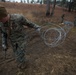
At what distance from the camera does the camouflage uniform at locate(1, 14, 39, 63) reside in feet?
13.0

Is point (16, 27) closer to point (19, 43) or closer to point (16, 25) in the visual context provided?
point (16, 25)

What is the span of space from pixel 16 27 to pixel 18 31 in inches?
6.3

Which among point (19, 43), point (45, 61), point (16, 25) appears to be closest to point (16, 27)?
point (16, 25)

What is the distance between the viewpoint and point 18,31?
4.16 m

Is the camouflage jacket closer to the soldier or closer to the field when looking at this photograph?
the soldier

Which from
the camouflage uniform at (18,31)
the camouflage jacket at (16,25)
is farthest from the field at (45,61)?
the camouflage jacket at (16,25)

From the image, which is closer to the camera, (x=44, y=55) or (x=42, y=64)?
(x=42, y=64)

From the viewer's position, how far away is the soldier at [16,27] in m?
3.67

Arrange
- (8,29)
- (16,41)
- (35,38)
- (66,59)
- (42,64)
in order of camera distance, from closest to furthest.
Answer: (8,29) → (16,41) → (42,64) → (66,59) → (35,38)

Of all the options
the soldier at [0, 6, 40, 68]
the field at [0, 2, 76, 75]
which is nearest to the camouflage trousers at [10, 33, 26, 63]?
the soldier at [0, 6, 40, 68]

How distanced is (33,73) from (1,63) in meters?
1.33

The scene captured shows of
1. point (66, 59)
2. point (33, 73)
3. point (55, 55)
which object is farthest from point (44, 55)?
point (33, 73)

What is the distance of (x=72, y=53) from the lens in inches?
248

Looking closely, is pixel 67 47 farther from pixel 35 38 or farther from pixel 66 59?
pixel 35 38
